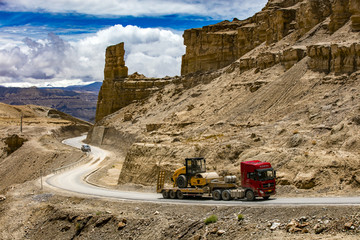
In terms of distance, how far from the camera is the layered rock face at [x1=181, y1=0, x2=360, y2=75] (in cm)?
4150

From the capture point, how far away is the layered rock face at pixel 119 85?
80494mm

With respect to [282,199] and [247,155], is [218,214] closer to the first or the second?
[282,199]

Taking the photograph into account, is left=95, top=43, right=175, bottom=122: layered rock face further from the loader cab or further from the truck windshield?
the truck windshield

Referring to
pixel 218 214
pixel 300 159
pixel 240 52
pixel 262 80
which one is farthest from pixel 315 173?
pixel 240 52

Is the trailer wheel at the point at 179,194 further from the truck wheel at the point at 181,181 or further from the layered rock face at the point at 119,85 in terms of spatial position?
the layered rock face at the point at 119,85

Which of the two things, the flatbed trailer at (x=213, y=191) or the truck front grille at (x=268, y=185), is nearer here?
the truck front grille at (x=268, y=185)

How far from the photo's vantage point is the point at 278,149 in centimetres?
2844

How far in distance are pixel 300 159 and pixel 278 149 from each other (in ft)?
7.92

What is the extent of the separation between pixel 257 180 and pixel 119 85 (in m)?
62.9

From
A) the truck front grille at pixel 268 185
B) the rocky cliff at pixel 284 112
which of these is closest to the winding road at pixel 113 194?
the truck front grille at pixel 268 185

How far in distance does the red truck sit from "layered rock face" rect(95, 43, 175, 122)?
5321 centimetres

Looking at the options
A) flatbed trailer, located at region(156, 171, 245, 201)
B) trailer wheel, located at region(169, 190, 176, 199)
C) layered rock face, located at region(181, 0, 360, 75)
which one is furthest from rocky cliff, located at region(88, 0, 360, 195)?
trailer wheel, located at region(169, 190, 176, 199)

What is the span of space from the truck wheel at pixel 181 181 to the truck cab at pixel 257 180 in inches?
152

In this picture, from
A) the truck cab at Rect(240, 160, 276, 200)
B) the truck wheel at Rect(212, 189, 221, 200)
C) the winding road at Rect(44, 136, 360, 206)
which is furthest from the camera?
the truck wheel at Rect(212, 189, 221, 200)
